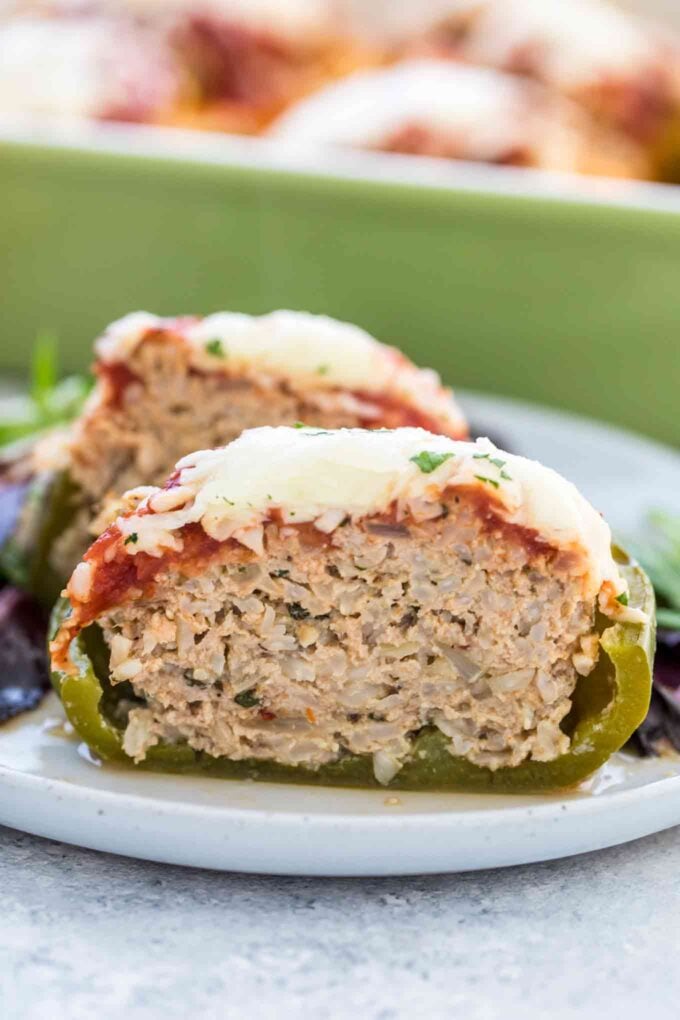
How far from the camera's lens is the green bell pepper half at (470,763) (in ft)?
8.75

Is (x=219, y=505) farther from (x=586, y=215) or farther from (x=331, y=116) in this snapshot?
(x=331, y=116)

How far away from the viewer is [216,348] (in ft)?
10.9

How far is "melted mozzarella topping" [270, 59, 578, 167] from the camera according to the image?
5.46m

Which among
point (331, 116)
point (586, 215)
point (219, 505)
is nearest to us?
point (219, 505)

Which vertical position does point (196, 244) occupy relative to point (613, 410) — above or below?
above

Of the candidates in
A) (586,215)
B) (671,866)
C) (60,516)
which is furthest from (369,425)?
(586,215)

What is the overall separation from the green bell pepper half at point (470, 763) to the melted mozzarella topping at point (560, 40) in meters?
4.30

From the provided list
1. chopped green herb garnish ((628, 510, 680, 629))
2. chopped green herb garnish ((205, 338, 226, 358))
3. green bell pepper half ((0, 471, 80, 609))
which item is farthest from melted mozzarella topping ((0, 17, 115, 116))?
chopped green herb garnish ((628, 510, 680, 629))

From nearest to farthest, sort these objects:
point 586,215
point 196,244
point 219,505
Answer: point 219,505 → point 586,215 → point 196,244

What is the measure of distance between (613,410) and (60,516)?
232cm

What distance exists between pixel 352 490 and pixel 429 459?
14 centimetres

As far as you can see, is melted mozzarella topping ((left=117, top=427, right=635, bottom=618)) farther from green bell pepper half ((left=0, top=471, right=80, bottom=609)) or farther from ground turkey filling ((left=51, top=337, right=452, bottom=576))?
green bell pepper half ((left=0, top=471, right=80, bottom=609))

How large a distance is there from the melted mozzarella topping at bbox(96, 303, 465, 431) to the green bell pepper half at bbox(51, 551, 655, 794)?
2.88 feet

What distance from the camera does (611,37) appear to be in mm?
6805
